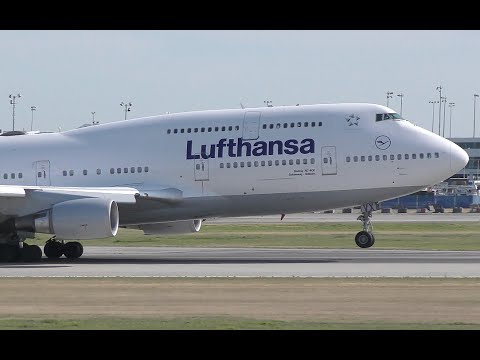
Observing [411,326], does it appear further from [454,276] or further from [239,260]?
[239,260]

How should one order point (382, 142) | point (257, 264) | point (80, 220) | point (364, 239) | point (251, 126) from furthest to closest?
1. point (364, 239)
2. point (251, 126)
3. point (382, 142)
4. point (80, 220)
5. point (257, 264)

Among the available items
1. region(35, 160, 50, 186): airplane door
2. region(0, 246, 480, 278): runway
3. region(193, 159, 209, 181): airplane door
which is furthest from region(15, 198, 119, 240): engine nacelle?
region(35, 160, 50, 186): airplane door

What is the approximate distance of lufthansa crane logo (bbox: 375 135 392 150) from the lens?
131ft

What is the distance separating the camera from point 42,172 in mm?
42750

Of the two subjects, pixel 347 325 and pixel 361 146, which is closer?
pixel 347 325

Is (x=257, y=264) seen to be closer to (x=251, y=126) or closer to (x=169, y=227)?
(x=251, y=126)

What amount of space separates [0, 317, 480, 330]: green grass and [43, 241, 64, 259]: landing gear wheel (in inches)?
762

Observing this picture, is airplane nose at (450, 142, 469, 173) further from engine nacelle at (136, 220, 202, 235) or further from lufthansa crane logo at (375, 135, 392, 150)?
engine nacelle at (136, 220, 202, 235)

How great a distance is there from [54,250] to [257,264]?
8578 mm

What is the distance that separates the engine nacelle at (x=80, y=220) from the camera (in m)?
37.8

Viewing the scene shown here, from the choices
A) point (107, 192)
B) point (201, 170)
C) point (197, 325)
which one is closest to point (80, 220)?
point (107, 192)
